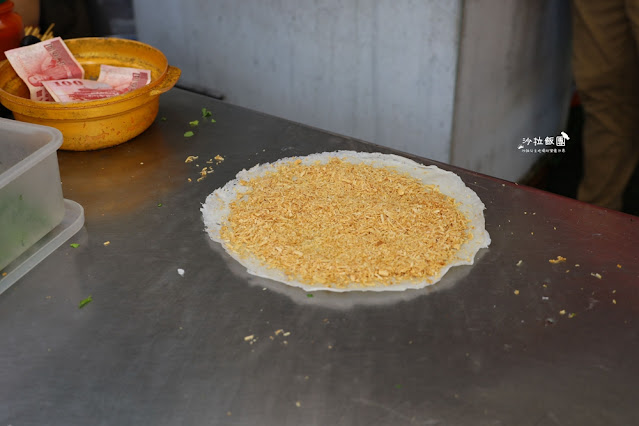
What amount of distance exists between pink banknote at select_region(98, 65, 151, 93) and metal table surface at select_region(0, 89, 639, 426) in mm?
514

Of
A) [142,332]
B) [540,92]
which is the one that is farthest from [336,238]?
[540,92]

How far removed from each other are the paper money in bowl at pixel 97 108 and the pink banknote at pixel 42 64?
33 mm

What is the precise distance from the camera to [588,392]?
3.23 feet

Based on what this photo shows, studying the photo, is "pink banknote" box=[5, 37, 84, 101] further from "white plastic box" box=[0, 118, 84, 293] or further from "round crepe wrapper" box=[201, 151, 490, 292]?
"round crepe wrapper" box=[201, 151, 490, 292]

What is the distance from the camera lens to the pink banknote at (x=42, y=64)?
172cm

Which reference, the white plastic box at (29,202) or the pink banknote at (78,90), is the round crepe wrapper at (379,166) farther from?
the pink banknote at (78,90)

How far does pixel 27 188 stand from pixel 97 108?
42cm

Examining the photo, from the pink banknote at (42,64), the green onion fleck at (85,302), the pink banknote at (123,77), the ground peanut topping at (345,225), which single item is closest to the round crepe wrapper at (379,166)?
the ground peanut topping at (345,225)

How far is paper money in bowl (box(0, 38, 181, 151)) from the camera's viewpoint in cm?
158

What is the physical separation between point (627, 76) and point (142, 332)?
2391 millimetres

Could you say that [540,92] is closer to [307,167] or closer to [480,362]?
[307,167]

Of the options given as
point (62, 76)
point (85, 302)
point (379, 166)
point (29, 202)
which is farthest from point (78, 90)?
point (379, 166)

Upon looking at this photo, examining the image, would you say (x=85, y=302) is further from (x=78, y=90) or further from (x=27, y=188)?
(x=78, y=90)

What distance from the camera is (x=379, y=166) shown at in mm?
1623
